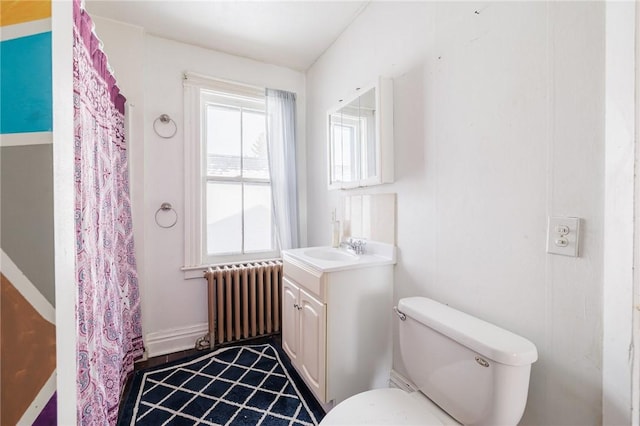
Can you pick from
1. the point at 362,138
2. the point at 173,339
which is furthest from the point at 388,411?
the point at 173,339

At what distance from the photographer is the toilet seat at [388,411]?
0.92 metres

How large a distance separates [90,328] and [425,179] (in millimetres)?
1636

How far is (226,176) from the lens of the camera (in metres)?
2.38

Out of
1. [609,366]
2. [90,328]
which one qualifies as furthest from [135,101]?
[609,366]

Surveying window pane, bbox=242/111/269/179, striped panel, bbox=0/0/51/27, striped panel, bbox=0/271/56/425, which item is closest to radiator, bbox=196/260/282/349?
window pane, bbox=242/111/269/179

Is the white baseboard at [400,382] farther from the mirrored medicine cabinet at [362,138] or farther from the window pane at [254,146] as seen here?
the window pane at [254,146]

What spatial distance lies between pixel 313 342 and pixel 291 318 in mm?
341

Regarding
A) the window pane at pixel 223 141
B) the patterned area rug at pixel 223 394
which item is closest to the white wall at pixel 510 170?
the patterned area rug at pixel 223 394

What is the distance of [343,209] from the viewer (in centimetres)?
202

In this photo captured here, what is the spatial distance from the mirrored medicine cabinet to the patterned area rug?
1378 mm

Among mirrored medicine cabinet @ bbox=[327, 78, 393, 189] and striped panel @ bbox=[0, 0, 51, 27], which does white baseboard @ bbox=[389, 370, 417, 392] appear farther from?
striped panel @ bbox=[0, 0, 51, 27]

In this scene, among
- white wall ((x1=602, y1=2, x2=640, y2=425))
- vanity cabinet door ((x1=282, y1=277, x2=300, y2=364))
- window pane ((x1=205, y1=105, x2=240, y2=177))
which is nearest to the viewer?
white wall ((x1=602, y1=2, x2=640, y2=425))

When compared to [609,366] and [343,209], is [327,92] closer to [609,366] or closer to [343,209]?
[343,209]

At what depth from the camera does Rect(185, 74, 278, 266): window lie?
220 centimetres
